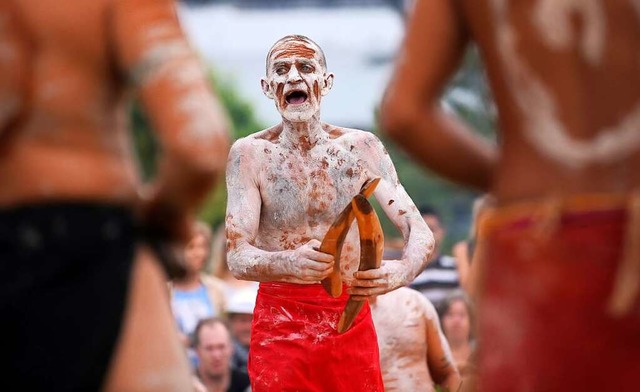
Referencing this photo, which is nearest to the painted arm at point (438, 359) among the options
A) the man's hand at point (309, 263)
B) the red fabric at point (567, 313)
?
the man's hand at point (309, 263)

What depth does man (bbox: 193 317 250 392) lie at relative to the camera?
36.3 feet

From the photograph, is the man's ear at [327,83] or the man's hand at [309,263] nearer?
the man's hand at [309,263]

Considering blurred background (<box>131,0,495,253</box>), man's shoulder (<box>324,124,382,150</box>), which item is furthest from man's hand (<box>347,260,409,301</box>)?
blurred background (<box>131,0,495,253</box>)

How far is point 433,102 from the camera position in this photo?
4.44 metres

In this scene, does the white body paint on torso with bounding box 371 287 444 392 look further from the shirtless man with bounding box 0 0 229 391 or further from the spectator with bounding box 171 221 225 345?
the shirtless man with bounding box 0 0 229 391

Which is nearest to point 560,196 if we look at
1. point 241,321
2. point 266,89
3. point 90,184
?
point 90,184

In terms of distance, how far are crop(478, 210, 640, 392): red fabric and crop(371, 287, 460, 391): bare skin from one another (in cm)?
467

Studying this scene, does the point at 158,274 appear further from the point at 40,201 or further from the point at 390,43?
the point at 390,43

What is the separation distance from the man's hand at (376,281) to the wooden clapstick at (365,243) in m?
Result: 0.03

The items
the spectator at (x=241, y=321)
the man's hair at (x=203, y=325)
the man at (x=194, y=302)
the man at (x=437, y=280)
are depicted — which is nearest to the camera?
the man's hair at (x=203, y=325)

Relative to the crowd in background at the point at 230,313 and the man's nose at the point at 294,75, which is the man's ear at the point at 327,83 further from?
the crowd in background at the point at 230,313

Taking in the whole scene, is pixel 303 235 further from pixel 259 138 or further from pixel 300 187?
pixel 259 138

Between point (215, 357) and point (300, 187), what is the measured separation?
3.67 meters

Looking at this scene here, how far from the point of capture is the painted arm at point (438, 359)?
9.16 meters
